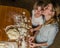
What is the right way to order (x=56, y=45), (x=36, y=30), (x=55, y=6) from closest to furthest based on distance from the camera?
(x=55, y=6) < (x=36, y=30) < (x=56, y=45)

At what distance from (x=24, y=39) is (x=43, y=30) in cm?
27

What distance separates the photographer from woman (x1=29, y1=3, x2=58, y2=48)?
184 cm

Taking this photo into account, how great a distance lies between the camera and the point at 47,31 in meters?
1.89

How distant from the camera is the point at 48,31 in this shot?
1.88m

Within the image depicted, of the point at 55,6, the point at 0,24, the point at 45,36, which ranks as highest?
the point at 55,6

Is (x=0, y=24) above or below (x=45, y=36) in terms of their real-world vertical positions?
above

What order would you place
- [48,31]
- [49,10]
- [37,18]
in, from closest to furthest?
[48,31] < [49,10] < [37,18]

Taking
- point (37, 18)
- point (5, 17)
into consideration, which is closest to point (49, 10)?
point (37, 18)

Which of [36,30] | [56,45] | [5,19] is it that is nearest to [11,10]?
[5,19]

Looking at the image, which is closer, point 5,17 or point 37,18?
point 5,17

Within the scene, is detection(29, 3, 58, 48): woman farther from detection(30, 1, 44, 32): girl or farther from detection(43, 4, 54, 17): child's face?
detection(30, 1, 44, 32): girl

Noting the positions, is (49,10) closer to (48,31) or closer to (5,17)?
(48,31)

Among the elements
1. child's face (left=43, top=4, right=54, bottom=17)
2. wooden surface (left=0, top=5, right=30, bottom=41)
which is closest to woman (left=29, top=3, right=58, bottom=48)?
child's face (left=43, top=4, right=54, bottom=17)

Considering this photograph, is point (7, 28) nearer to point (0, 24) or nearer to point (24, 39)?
point (0, 24)
